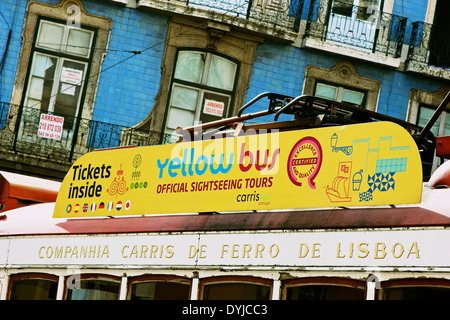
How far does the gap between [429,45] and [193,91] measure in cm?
498

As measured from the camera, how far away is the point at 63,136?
16641 millimetres

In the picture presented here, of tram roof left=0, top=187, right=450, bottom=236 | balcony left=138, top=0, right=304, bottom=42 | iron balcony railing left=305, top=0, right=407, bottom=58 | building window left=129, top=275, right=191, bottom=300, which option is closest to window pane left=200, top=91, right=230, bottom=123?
balcony left=138, top=0, right=304, bottom=42

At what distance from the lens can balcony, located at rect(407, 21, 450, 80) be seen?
1791 cm

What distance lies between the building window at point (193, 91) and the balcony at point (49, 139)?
0.73 m

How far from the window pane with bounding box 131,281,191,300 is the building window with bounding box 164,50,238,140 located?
10.7 m

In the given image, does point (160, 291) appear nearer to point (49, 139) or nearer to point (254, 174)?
point (254, 174)

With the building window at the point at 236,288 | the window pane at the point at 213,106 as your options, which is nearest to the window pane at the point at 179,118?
the window pane at the point at 213,106

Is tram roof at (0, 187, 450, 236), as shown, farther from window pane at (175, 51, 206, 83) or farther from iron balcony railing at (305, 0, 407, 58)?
iron balcony railing at (305, 0, 407, 58)

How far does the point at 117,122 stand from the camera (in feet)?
55.6

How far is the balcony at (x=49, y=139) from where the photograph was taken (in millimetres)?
16297

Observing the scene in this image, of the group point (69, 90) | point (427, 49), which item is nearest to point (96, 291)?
point (69, 90)

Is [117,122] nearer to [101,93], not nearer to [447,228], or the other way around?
[101,93]
